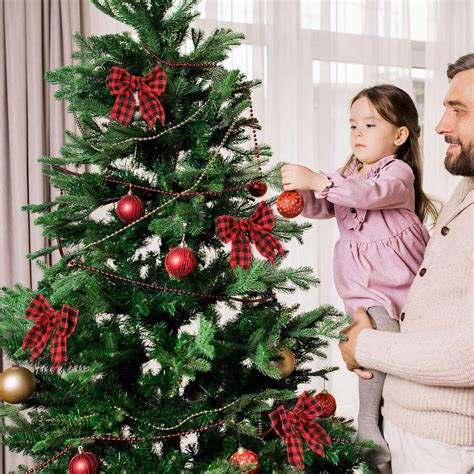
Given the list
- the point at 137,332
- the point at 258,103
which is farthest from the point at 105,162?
the point at 258,103

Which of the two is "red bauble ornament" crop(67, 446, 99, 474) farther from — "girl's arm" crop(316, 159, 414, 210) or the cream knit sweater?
"girl's arm" crop(316, 159, 414, 210)

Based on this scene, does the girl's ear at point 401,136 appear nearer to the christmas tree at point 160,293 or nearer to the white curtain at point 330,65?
the christmas tree at point 160,293

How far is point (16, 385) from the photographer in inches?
49.9

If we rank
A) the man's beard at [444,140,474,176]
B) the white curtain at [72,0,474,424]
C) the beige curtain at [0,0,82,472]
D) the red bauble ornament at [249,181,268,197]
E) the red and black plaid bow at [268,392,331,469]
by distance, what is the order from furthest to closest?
the white curtain at [72,0,474,424] < the beige curtain at [0,0,82,472] < the man's beard at [444,140,474,176] < the red bauble ornament at [249,181,268,197] < the red and black plaid bow at [268,392,331,469]

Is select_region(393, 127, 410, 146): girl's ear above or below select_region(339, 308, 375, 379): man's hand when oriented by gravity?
above

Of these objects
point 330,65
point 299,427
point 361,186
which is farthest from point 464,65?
point 330,65

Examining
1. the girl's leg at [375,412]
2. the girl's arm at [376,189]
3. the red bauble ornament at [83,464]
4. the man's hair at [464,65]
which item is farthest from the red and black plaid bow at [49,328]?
the man's hair at [464,65]

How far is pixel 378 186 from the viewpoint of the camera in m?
1.58

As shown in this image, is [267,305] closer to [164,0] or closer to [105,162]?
[105,162]

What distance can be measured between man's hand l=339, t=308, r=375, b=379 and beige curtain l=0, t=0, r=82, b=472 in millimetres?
1633

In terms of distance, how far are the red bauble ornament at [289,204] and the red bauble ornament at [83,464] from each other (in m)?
0.64

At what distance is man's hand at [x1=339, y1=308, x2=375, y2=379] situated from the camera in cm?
154

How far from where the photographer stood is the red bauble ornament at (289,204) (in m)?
1.40

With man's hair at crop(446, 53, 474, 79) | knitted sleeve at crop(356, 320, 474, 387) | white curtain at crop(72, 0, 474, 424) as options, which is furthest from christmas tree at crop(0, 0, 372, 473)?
white curtain at crop(72, 0, 474, 424)
